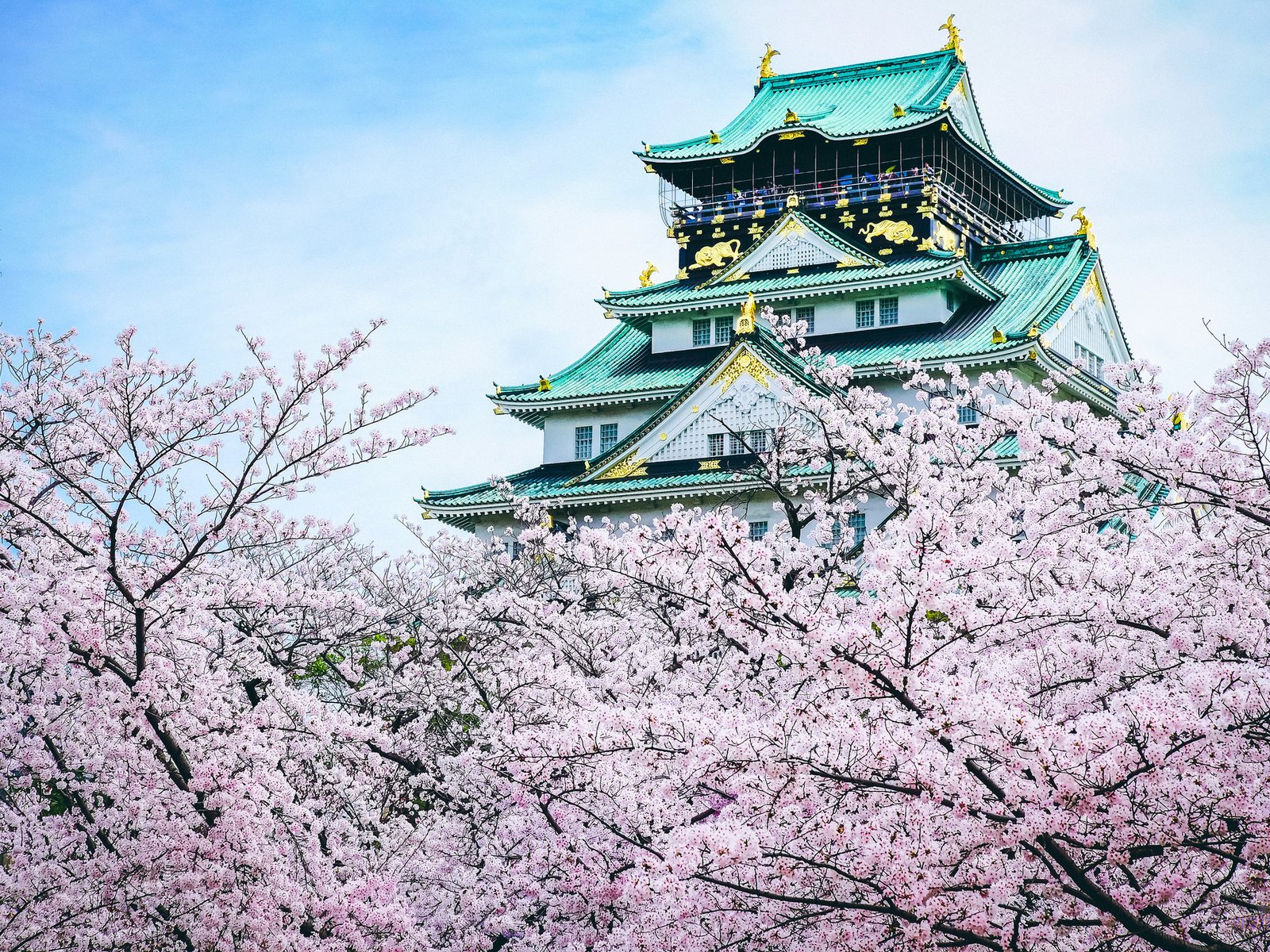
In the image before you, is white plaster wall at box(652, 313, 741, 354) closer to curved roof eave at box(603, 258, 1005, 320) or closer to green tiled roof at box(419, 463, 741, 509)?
curved roof eave at box(603, 258, 1005, 320)

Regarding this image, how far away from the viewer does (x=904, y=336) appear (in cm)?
4031

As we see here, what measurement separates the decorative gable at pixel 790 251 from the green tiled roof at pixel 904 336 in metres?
0.50

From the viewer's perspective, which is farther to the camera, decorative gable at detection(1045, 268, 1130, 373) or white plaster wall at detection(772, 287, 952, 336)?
decorative gable at detection(1045, 268, 1130, 373)

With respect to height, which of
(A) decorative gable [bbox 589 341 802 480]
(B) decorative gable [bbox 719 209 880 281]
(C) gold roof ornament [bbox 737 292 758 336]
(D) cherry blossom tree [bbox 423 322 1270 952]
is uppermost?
(B) decorative gable [bbox 719 209 880 281]

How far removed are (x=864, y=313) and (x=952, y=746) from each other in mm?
33813

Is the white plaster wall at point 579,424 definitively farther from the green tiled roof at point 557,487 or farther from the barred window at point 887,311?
the barred window at point 887,311

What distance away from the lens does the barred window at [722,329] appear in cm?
4291

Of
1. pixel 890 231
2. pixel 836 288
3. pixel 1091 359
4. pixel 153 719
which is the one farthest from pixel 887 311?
pixel 153 719

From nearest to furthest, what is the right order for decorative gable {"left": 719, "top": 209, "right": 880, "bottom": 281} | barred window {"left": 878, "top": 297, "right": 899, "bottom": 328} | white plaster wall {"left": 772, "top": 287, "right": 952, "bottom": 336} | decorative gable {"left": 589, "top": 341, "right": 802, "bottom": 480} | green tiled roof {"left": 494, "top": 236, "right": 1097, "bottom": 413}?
decorative gable {"left": 589, "top": 341, "right": 802, "bottom": 480} → green tiled roof {"left": 494, "top": 236, "right": 1097, "bottom": 413} → white plaster wall {"left": 772, "top": 287, "right": 952, "bottom": 336} → barred window {"left": 878, "top": 297, "right": 899, "bottom": 328} → decorative gable {"left": 719, "top": 209, "right": 880, "bottom": 281}

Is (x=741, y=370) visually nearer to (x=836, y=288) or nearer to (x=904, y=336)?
(x=836, y=288)

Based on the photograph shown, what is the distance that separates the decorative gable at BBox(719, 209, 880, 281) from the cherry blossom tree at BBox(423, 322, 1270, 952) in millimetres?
28208

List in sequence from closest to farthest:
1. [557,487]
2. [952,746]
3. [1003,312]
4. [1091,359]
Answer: [952,746] → [557,487] → [1003,312] → [1091,359]

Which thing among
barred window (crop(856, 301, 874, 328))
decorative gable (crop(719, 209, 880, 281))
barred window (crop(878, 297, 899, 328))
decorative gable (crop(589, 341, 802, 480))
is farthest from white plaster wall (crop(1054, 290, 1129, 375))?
decorative gable (crop(589, 341, 802, 480))

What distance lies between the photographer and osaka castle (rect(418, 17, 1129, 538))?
Result: 3769 cm
